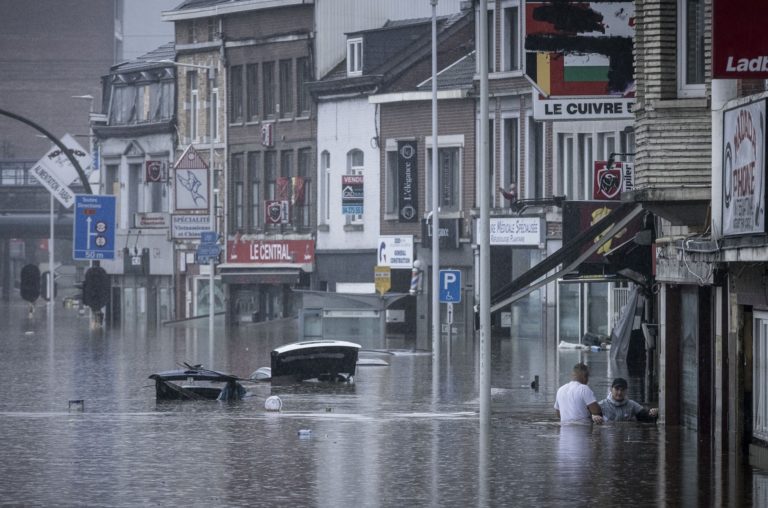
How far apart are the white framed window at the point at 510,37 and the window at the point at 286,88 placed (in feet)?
54.2

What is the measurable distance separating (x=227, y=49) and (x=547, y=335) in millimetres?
25872

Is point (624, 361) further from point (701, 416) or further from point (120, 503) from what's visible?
point (120, 503)

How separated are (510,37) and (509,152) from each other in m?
3.76

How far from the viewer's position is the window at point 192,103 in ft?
266

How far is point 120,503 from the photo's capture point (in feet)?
53.4

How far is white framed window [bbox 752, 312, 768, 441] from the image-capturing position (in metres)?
20.0

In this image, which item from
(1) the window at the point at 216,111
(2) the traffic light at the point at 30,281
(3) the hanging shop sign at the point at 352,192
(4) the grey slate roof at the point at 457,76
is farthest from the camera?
(1) the window at the point at 216,111

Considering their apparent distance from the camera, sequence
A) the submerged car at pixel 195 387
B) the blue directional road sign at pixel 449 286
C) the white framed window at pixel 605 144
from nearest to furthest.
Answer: the submerged car at pixel 195 387 → the blue directional road sign at pixel 449 286 → the white framed window at pixel 605 144

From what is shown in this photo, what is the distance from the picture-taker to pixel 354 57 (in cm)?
7069

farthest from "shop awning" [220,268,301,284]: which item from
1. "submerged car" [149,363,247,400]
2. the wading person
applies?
the wading person

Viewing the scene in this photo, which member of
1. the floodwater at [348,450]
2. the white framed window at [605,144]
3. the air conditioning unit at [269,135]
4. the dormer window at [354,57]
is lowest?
the floodwater at [348,450]

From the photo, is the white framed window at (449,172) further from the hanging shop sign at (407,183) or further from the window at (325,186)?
the window at (325,186)

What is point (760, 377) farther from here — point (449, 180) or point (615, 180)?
point (449, 180)

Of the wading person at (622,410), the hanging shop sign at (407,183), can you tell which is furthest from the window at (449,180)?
the wading person at (622,410)
